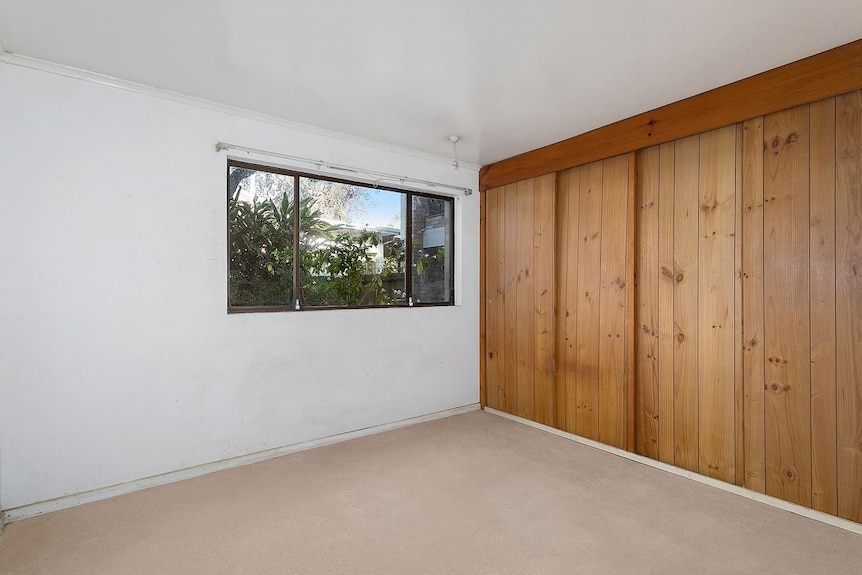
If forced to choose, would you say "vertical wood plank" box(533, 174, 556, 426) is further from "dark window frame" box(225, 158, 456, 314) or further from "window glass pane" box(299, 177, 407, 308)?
"window glass pane" box(299, 177, 407, 308)

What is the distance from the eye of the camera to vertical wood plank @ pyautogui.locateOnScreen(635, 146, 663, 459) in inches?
120

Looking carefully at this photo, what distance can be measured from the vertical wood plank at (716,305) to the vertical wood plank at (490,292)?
1.85 m


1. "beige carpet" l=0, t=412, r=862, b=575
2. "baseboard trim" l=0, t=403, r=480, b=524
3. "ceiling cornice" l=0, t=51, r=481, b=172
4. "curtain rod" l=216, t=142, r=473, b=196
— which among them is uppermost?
"ceiling cornice" l=0, t=51, r=481, b=172

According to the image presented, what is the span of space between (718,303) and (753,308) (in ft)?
0.63

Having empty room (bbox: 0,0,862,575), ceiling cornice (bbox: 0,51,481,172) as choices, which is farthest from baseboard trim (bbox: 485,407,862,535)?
ceiling cornice (bbox: 0,51,481,172)

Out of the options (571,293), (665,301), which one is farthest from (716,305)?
(571,293)

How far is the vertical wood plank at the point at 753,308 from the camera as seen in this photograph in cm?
253

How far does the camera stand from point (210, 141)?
2.89m

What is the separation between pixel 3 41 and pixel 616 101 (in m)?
3.41

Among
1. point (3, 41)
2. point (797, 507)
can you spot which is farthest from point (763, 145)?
point (3, 41)

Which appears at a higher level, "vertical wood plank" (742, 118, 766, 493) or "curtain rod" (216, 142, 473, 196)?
"curtain rod" (216, 142, 473, 196)

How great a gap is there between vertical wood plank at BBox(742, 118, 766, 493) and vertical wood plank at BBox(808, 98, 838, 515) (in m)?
0.23

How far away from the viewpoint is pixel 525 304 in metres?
4.01

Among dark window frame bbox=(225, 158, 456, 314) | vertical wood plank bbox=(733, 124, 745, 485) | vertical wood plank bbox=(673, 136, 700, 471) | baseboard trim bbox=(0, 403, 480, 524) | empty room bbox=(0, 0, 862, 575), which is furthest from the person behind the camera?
dark window frame bbox=(225, 158, 456, 314)
